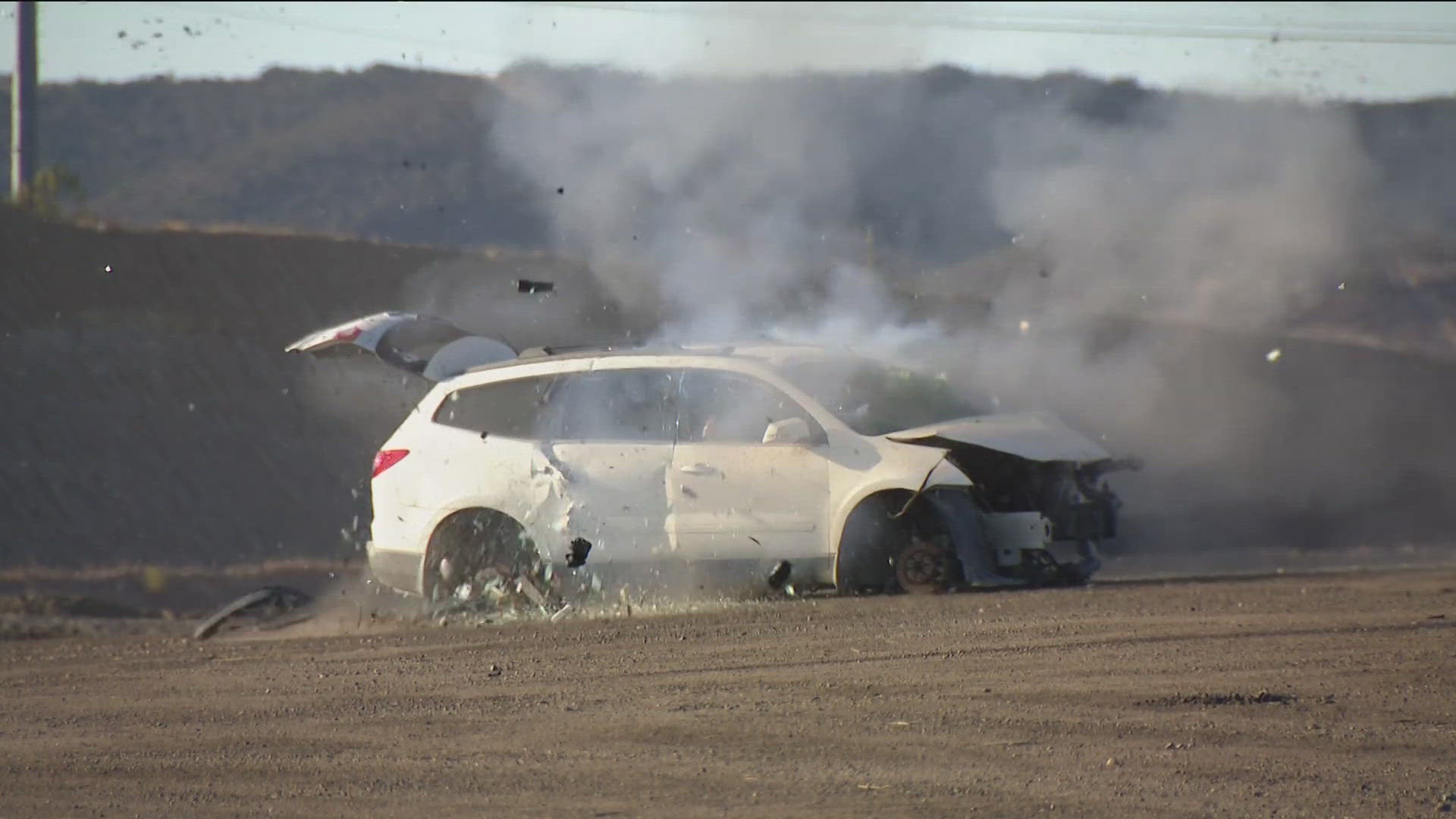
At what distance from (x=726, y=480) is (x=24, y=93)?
29.5 meters

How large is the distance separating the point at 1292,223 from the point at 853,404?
887 centimetres

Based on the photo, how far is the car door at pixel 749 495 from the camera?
34.2 feet

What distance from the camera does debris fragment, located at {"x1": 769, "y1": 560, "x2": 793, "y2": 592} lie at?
1045 cm

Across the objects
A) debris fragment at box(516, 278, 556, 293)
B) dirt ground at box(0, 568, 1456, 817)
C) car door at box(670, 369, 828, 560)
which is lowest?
dirt ground at box(0, 568, 1456, 817)

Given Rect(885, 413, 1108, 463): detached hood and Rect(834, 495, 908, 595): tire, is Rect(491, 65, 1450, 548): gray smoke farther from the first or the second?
Rect(834, 495, 908, 595): tire

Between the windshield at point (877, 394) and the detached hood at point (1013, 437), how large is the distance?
0.14 metres

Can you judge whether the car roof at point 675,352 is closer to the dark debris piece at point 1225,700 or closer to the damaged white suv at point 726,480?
the damaged white suv at point 726,480

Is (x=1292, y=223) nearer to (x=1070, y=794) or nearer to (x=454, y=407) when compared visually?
(x=454, y=407)

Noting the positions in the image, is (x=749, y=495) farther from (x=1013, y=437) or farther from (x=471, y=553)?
(x=471, y=553)

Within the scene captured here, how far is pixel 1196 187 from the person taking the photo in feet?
59.2

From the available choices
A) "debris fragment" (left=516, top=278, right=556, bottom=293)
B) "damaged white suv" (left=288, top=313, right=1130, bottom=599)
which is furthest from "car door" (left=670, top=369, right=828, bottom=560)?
"debris fragment" (left=516, top=278, right=556, bottom=293)

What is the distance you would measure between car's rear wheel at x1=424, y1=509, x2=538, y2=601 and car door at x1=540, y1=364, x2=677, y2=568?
0.49 meters

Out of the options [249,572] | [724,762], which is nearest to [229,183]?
[249,572]

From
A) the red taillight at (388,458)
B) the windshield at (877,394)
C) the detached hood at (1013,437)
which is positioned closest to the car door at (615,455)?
the windshield at (877,394)
